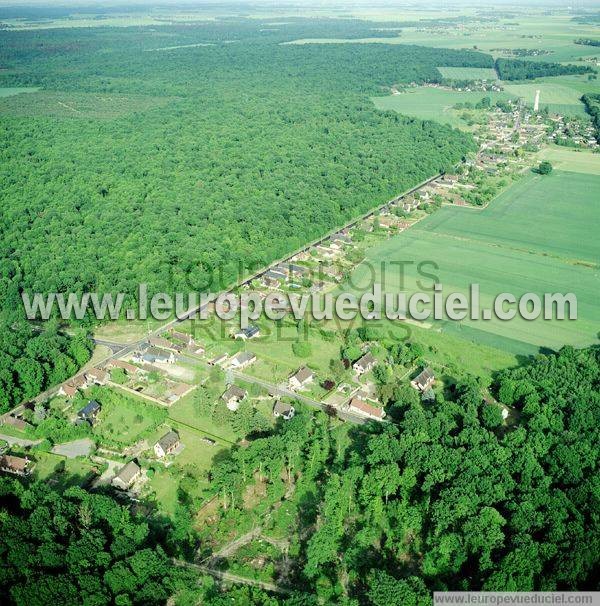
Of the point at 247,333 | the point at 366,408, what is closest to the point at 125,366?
the point at 247,333

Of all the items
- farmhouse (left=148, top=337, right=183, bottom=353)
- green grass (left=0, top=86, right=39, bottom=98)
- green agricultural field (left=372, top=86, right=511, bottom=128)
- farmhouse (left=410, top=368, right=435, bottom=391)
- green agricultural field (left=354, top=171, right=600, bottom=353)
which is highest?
green grass (left=0, top=86, right=39, bottom=98)

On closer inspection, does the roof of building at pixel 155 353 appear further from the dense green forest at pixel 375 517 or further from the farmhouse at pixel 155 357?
the dense green forest at pixel 375 517

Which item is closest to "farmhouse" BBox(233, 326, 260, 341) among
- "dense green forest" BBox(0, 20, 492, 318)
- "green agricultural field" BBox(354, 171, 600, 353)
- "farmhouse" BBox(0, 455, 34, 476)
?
"dense green forest" BBox(0, 20, 492, 318)

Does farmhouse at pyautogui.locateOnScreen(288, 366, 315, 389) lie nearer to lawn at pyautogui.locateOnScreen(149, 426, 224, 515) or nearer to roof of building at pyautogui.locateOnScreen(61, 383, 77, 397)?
lawn at pyautogui.locateOnScreen(149, 426, 224, 515)

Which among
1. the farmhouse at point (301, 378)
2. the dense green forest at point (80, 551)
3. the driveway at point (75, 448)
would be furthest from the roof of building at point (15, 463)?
the farmhouse at point (301, 378)

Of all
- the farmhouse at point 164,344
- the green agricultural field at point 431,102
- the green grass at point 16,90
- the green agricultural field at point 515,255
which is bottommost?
the farmhouse at point 164,344

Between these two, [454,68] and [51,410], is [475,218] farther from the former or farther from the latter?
[454,68]

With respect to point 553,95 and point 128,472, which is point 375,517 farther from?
point 553,95
